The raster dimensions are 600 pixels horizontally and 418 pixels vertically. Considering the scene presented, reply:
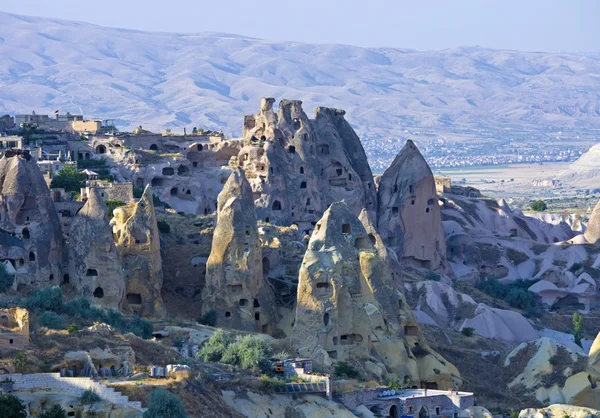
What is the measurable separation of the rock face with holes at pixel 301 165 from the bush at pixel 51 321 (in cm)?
2699

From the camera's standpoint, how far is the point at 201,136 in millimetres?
92438

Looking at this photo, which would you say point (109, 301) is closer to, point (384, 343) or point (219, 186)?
point (384, 343)

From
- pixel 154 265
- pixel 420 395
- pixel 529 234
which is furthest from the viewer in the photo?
pixel 529 234

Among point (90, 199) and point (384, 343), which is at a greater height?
point (90, 199)

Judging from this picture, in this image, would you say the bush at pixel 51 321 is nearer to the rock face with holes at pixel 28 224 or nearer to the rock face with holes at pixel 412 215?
the rock face with holes at pixel 28 224

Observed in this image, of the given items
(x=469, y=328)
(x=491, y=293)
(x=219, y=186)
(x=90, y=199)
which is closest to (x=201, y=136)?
(x=219, y=186)

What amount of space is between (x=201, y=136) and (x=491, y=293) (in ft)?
54.4

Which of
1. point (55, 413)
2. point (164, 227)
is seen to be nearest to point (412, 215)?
Answer: point (164, 227)

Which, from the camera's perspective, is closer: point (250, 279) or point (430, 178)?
point (250, 279)

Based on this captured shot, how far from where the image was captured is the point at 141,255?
6438 centimetres

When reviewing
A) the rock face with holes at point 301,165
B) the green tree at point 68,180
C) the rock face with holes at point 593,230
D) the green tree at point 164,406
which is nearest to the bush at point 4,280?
the green tree at point 68,180

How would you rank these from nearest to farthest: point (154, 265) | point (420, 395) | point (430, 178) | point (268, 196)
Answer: point (420, 395), point (154, 265), point (268, 196), point (430, 178)

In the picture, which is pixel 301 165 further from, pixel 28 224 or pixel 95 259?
pixel 95 259

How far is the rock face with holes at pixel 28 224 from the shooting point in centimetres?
6238
